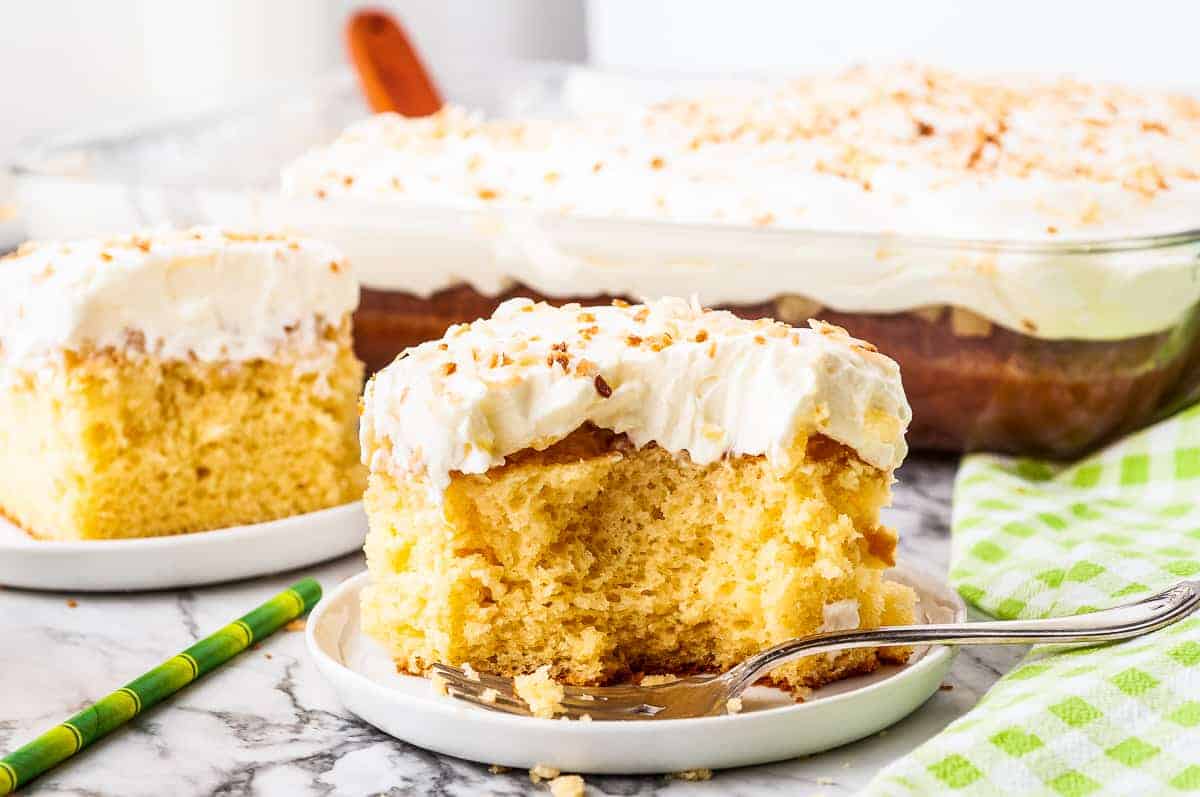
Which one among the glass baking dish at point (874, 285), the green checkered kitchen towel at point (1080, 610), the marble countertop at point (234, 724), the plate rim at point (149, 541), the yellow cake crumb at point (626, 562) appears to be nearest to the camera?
the green checkered kitchen towel at point (1080, 610)

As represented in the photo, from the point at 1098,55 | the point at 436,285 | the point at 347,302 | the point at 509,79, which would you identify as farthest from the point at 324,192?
the point at 1098,55

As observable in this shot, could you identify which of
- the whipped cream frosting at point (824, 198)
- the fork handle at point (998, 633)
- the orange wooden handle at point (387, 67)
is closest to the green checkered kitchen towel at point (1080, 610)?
the fork handle at point (998, 633)

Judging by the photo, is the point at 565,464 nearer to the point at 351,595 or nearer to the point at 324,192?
the point at 351,595

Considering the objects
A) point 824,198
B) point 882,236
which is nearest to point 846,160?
point 824,198

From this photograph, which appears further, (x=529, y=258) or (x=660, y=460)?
(x=529, y=258)

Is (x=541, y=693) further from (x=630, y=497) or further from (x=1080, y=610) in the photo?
(x=1080, y=610)

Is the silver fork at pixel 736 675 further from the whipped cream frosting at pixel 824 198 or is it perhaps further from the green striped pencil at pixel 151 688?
the whipped cream frosting at pixel 824 198
